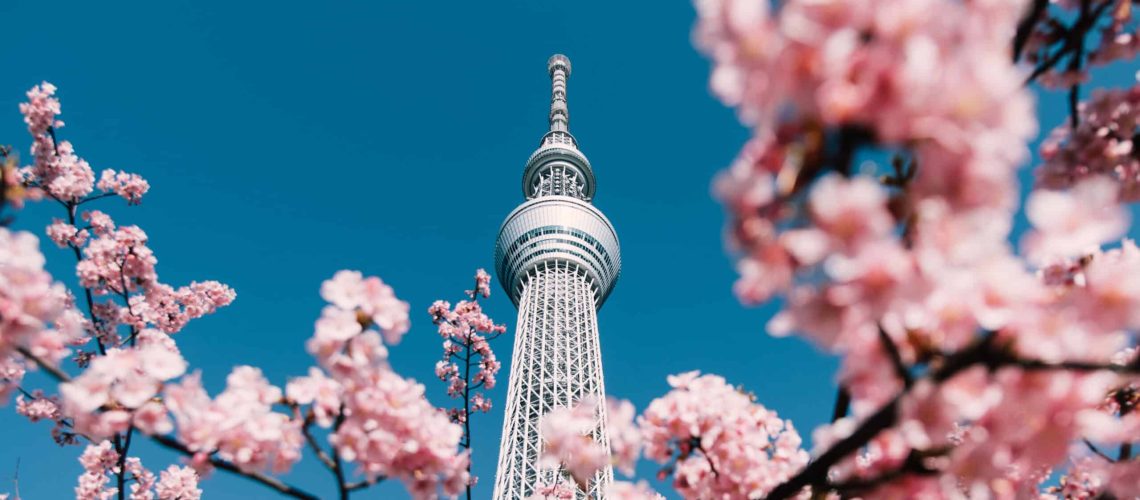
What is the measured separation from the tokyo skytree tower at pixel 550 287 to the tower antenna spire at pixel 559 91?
1.93 metres

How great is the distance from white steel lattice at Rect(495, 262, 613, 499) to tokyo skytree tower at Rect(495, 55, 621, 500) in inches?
2.9

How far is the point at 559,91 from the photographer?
67625 millimetres

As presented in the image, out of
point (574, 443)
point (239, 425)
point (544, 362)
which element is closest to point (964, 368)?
point (574, 443)

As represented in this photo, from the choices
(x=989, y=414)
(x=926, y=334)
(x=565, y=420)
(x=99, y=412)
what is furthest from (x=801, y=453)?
(x=99, y=412)

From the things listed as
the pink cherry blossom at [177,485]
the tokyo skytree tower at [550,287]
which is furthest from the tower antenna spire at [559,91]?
the pink cherry blossom at [177,485]

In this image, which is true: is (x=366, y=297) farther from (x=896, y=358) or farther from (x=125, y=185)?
(x=125, y=185)

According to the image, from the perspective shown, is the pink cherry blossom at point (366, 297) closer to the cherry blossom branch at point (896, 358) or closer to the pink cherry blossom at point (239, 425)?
the pink cherry blossom at point (239, 425)

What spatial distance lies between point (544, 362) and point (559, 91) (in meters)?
33.3

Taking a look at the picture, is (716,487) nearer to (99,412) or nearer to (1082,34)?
(1082,34)

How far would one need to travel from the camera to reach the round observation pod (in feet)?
169

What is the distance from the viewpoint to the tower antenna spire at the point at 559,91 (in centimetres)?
6406

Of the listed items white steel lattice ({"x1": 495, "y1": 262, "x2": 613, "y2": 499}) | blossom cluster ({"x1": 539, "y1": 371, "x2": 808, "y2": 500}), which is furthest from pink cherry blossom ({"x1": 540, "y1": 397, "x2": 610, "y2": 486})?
white steel lattice ({"x1": 495, "y1": 262, "x2": 613, "y2": 499})

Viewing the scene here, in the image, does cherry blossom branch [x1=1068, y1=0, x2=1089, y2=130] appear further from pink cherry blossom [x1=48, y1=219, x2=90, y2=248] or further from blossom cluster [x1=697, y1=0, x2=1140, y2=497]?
pink cherry blossom [x1=48, y1=219, x2=90, y2=248]

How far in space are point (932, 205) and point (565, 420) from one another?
1.82 m
